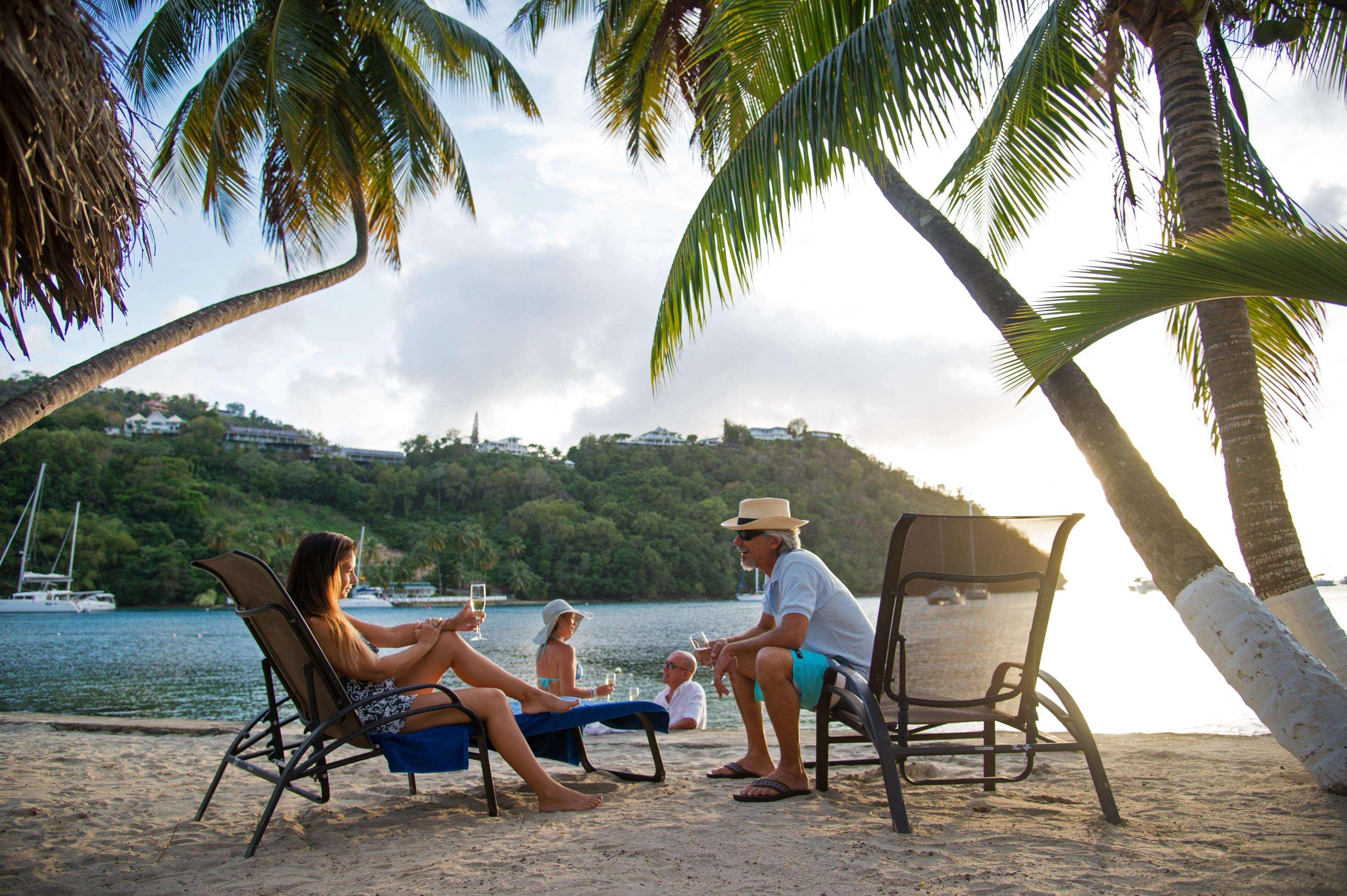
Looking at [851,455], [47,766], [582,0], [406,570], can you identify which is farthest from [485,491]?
[47,766]

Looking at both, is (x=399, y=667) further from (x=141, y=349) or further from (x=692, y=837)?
(x=141, y=349)

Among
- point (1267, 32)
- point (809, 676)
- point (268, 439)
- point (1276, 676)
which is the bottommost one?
point (809, 676)

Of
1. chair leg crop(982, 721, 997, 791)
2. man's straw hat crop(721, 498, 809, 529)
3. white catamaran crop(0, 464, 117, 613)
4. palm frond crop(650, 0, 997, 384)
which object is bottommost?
white catamaran crop(0, 464, 117, 613)

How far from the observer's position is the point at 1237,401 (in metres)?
3.70

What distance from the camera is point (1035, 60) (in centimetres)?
425

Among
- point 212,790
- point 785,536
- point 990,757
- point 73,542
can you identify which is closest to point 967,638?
point 990,757

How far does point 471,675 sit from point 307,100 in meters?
6.91

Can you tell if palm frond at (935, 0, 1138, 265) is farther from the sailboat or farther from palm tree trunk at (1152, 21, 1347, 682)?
the sailboat

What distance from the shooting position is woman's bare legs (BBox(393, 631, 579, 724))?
3033 millimetres

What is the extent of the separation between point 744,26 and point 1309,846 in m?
4.67

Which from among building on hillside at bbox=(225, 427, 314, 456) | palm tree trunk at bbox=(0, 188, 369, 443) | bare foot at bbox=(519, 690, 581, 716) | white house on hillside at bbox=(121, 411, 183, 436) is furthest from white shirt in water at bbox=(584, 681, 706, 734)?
building on hillside at bbox=(225, 427, 314, 456)

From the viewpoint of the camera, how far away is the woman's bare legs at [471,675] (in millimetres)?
3033

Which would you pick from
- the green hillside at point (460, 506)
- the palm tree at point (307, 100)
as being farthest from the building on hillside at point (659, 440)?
the palm tree at point (307, 100)

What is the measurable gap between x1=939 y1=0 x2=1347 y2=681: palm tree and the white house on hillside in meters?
70.1
